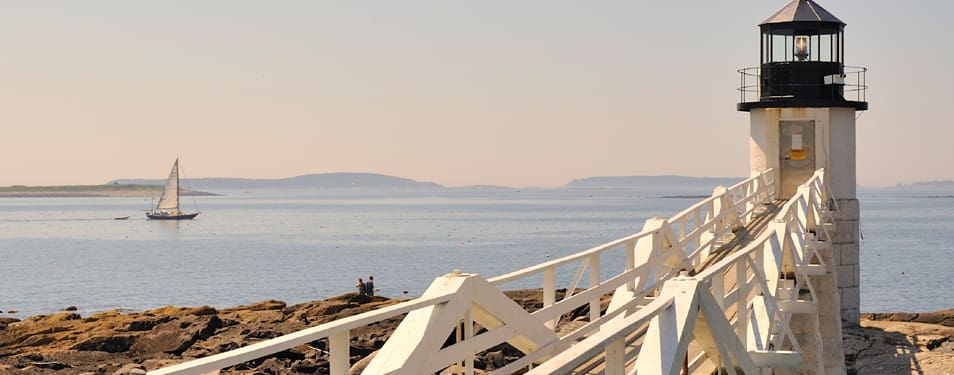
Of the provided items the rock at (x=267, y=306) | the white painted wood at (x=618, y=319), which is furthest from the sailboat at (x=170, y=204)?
the white painted wood at (x=618, y=319)

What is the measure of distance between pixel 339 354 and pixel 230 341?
75.9 feet

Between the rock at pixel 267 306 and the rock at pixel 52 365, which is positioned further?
the rock at pixel 267 306

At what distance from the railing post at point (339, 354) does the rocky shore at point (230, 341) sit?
52.7ft

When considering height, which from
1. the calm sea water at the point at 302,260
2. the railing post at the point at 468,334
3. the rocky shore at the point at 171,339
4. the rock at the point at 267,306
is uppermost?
the railing post at the point at 468,334

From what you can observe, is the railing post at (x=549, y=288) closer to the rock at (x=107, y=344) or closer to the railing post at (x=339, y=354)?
the railing post at (x=339, y=354)

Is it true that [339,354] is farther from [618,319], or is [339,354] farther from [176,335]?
[176,335]

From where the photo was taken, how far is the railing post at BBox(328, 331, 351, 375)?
6.63 metres

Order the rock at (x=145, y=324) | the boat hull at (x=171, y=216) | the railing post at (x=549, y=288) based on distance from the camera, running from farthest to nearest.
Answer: the boat hull at (x=171, y=216) → the rock at (x=145, y=324) → the railing post at (x=549, y=288)

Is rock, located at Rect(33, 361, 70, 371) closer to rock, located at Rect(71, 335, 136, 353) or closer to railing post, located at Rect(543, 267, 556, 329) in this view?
rock, located at Rect(71, 335, 136, 353)

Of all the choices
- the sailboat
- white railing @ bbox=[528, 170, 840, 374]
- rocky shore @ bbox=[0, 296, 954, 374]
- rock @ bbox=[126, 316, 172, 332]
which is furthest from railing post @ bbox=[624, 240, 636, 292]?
the sailboat

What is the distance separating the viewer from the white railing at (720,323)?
630 centimetres

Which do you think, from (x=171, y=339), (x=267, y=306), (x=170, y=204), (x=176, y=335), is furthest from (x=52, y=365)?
(x=170, y=204)

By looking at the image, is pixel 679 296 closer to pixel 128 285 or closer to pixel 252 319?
pixel 252 319

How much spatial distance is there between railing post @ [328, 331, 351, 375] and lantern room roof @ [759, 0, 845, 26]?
27.7m
